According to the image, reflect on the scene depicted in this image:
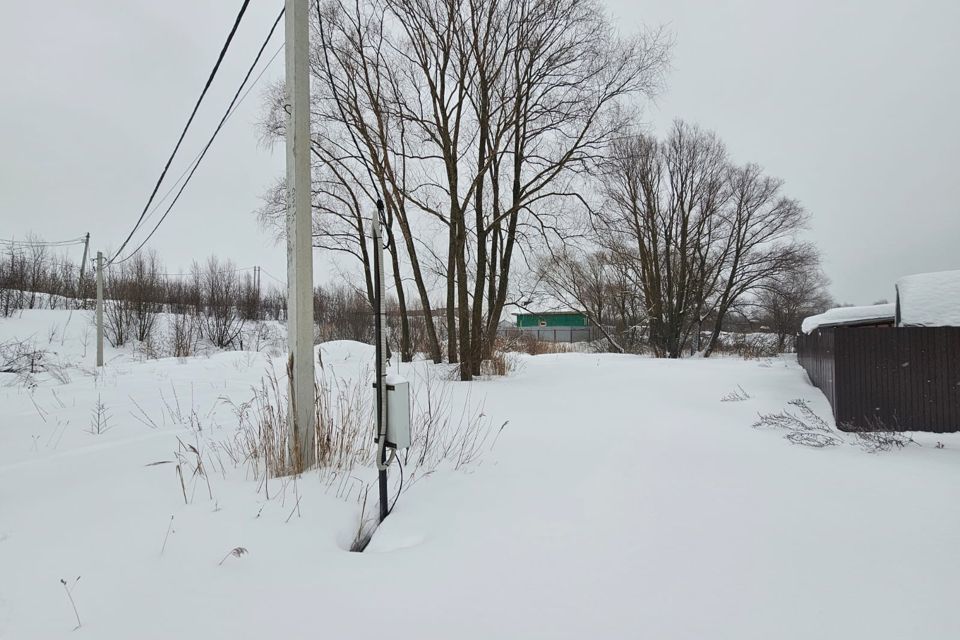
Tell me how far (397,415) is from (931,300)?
6106 mm

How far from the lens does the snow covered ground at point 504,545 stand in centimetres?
164

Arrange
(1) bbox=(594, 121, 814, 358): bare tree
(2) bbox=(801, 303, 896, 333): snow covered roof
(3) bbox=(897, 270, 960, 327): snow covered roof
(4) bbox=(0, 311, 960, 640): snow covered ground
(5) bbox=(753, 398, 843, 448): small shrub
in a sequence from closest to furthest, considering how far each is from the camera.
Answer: (4) bbox=(0, 311, 960, 640): snow covered ground
(5) bbox=(753, 398, 843, 448): small shrub
(3) bbox=(897, 270, 960, 327): snow covered roof
(2) bbox=(801, 303, 896, 333): snow covered roof
(1) bbox=(594, 121, 814, 358): bare tree

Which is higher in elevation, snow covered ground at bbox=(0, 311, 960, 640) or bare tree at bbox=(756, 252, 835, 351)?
bare tree at bbox=(756, 252, 835, 351)

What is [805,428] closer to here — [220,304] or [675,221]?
[675,221]

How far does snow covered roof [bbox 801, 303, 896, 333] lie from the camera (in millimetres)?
6213

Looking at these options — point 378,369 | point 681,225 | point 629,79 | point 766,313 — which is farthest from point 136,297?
point 766,313

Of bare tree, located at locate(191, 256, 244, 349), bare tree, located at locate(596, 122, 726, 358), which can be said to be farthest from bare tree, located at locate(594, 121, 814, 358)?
bare tree, located at locate(191, 256, 244, 349)

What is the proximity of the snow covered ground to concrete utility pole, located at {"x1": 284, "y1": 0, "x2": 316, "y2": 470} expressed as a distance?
48 centimetres

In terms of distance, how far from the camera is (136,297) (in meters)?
21.3

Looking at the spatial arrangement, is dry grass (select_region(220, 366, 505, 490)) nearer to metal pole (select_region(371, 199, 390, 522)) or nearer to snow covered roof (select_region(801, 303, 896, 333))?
metal pole (select_region(371, 199, 390, 522))

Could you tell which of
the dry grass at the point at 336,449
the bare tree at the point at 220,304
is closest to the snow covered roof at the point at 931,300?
the dry grass at the point at 336,449

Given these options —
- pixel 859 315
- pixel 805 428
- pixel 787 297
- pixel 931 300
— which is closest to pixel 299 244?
pixel 805 428

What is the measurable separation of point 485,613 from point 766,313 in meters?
27.6

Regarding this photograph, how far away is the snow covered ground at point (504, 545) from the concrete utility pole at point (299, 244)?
1.58ft
